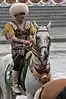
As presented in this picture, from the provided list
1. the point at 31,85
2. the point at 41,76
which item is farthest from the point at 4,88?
the point at 41,76

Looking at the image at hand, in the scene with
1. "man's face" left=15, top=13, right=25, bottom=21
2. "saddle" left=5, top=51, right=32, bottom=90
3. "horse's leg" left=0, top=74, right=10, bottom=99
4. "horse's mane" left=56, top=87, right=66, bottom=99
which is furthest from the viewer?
"horse's leg" left=0, top=74, right=10, bottom=99

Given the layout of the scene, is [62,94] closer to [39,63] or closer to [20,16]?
[39,63]

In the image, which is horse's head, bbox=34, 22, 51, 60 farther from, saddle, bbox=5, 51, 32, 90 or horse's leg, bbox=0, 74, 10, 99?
horse's leg, bbox=0, 74, 10, 99

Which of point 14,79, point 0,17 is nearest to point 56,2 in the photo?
point 0,17

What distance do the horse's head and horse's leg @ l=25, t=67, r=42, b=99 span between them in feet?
1.75

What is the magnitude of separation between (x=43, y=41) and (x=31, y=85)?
0.79m

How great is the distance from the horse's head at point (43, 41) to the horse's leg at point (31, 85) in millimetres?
534

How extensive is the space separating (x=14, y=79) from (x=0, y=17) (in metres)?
21.1

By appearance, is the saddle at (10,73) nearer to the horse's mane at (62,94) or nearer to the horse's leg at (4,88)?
the horse's leg at (4,88)

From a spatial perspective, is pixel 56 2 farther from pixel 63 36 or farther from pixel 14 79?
pixel 14 79

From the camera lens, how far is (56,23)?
2892 cm

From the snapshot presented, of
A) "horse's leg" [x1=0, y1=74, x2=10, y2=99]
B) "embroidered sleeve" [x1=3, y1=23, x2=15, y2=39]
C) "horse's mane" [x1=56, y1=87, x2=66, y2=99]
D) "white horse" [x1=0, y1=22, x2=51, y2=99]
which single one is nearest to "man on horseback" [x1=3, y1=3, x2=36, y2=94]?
"embroidered sleeve" [x1=3, y1=23, x2=15, y2=39]

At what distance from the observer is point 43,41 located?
6.94 m

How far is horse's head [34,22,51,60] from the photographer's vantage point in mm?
6832
